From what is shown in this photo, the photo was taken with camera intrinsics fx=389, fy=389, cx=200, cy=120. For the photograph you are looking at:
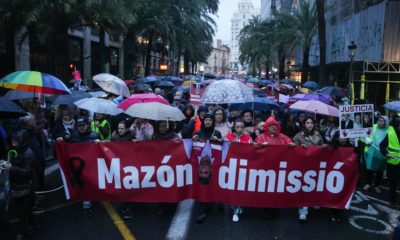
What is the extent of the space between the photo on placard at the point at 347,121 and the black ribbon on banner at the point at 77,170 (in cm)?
415

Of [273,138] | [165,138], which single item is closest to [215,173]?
[165,138]

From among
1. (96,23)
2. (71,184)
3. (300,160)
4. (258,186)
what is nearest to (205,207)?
(258,186)

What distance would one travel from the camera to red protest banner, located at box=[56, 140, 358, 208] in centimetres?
610

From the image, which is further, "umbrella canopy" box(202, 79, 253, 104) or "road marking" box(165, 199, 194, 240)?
"umbrella canopy" box(202, 79, 253, 104)

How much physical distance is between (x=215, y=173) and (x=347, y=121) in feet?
7.43

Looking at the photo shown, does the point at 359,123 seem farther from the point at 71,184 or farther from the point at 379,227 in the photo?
the point at 71,184

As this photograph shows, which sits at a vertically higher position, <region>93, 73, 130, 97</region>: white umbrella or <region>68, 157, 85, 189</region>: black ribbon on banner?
<region>93, 73, 130, 97</region>: white umbrella

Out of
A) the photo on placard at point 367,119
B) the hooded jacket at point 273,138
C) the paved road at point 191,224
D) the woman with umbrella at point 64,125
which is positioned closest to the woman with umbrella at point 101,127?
the woman with umbrella at point 64,125

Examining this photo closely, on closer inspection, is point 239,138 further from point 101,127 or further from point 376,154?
point 376,154

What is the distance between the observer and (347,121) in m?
6.21

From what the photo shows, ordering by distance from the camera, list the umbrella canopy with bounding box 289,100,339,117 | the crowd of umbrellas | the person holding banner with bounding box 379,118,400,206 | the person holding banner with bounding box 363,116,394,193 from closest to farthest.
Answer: the crowd of umbrellas < the person holding banner with bounding box 379,118,400,206 < the person holding banner with bounding box 363,116,394,193 < the umbrella canopy with bounding box 289,100,339,117

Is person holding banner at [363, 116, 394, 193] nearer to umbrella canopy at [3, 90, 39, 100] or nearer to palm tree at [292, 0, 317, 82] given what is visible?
umbrella canopy at [3, 90, 39, 100]

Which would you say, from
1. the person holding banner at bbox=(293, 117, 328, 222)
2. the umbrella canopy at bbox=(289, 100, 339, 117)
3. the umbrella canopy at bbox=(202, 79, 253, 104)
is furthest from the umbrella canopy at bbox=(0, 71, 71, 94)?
the umbrella canopy at bbox=(289, 100, 339, 117)

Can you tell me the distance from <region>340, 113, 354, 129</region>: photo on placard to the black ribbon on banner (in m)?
4.15
